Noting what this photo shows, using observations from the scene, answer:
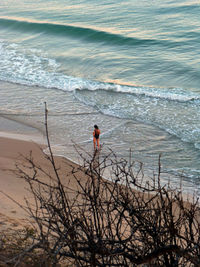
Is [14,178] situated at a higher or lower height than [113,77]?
lower

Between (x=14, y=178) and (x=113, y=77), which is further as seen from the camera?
(x=113, y=77)

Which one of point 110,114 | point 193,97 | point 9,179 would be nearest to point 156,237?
point 9,179

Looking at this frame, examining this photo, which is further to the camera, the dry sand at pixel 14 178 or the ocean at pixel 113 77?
the ocean at pixel 113 77

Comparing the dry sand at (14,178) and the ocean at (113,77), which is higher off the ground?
the ocean at (113,77)

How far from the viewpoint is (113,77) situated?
2194 centimetres

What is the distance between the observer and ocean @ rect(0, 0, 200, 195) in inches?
550

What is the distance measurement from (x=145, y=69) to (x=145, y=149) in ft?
34.3

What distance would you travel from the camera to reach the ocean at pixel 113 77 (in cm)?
1396

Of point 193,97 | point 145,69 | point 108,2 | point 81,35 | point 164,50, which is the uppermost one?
point 108,2

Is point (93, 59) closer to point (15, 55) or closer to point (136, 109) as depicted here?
point (15, 55)

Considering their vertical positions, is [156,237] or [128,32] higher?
[128,32]

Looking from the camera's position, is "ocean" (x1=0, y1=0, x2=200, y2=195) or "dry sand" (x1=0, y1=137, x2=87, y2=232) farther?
"ocean" (x1=0, y1=0, x2=200, y2=195)

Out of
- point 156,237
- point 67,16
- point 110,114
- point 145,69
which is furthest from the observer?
point 67,16

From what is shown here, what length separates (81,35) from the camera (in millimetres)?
30000
